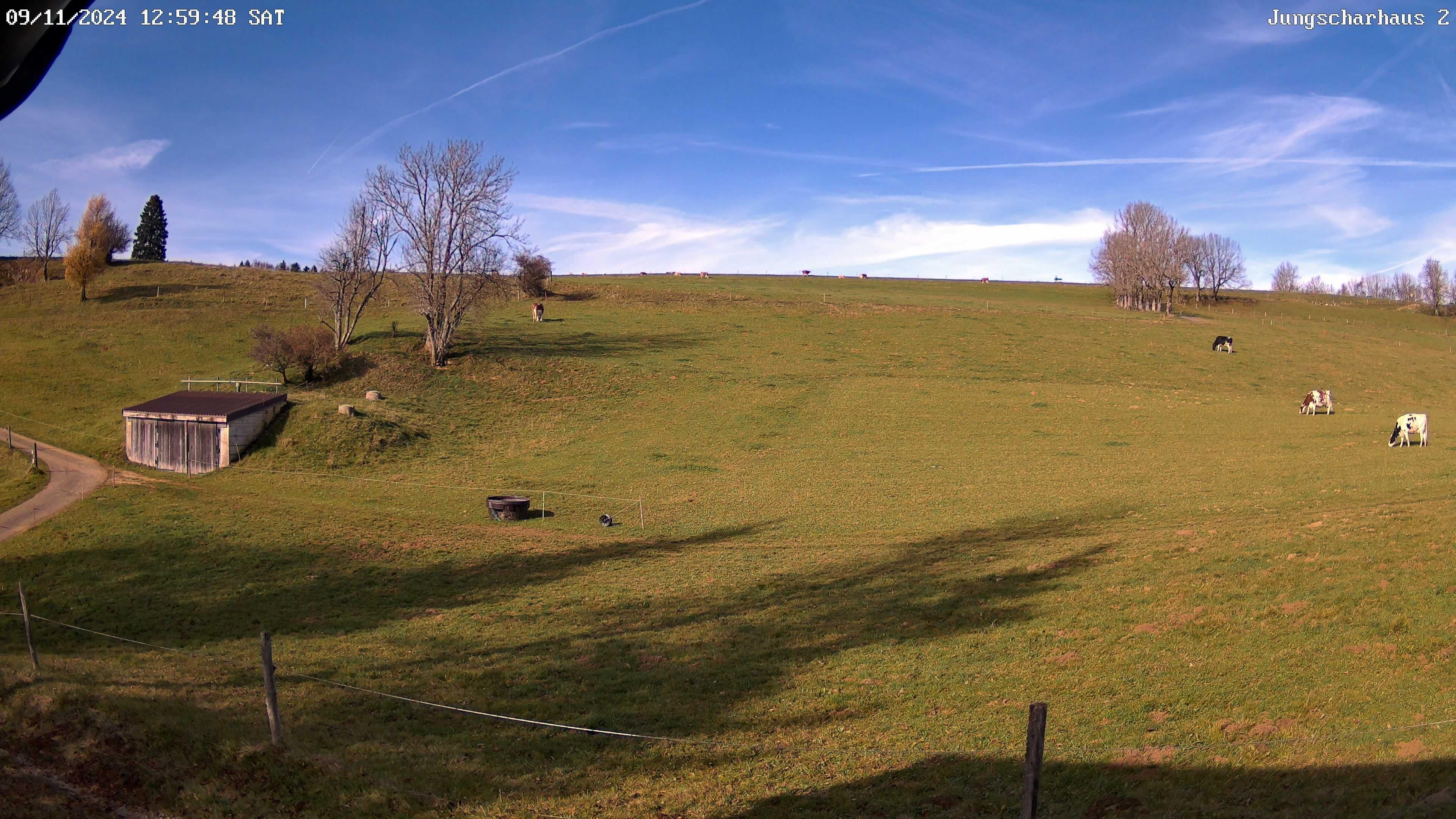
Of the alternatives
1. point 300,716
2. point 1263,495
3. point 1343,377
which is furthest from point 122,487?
point 1343,377

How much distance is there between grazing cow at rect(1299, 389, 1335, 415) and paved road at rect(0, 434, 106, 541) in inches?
2046

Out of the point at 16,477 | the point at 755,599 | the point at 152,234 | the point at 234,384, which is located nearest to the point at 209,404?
the point at 16,477

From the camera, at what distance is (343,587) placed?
63.2 feet

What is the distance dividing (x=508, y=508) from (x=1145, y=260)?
302 feet

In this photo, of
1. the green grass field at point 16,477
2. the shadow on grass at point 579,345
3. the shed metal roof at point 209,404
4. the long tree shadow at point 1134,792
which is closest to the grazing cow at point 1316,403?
the shadow on grass at point 579,345

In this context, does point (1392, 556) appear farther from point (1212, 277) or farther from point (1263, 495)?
point (1212, 277)

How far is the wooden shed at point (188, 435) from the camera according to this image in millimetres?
33844

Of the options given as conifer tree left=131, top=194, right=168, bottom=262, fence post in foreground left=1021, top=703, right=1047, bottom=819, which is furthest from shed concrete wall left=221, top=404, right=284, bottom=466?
conifer tree left=131, top=194, right=168, bottom=262

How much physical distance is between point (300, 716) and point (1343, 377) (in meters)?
62.1

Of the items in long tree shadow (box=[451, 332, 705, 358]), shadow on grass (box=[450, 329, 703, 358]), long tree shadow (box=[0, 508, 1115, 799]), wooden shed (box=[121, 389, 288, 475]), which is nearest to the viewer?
long tree shadow (box=[0, 508, 1115, 799])

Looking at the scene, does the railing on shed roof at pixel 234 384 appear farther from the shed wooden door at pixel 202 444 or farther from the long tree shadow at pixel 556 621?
the long tree shadow at pixel 556 621

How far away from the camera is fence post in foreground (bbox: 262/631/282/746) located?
31.5 ft

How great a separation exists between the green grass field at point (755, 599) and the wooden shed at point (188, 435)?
1109mm

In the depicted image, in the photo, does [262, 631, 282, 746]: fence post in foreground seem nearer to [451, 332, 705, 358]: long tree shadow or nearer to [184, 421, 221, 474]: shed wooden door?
[184, 421, 221, 474]: shed wooden door
